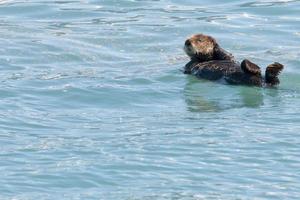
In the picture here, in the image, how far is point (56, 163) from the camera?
27.1ft

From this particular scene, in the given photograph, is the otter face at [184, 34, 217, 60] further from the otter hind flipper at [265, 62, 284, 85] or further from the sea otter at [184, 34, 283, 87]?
the otter hind flipper at [265, 62, 284, 85]

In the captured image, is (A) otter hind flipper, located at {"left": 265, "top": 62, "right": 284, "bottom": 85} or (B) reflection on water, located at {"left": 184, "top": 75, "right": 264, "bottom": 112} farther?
(A) otter hind flipper, located at {"left": 265, "top": 62, "right": 284, "bottom": 85}

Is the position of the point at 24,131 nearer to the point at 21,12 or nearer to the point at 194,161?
the point at 194,161

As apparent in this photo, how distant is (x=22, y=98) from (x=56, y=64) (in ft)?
5.71

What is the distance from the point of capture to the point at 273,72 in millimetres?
10391

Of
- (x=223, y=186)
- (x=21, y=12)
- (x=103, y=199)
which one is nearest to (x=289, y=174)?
(x=223, y=186)

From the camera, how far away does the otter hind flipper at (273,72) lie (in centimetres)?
1032

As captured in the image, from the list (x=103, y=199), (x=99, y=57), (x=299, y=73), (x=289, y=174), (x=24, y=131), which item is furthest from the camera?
(x=99, y=57)

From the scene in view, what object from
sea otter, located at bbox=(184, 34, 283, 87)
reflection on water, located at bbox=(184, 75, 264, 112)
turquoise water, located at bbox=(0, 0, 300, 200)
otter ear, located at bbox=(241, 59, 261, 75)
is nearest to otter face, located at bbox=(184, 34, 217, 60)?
sea otter, located at bbox=(184, 34, 283, 87)

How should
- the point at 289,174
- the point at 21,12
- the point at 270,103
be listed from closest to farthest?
the point at 289,174
the point at 270,103
the point at 21,12

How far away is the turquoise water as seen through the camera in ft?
25.7

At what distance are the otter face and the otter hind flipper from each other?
1.27 metres

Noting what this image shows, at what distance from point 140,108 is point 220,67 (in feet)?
4.50

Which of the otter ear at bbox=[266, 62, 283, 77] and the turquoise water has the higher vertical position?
the otter ear at bbox=[266, 62, 283, 77]
